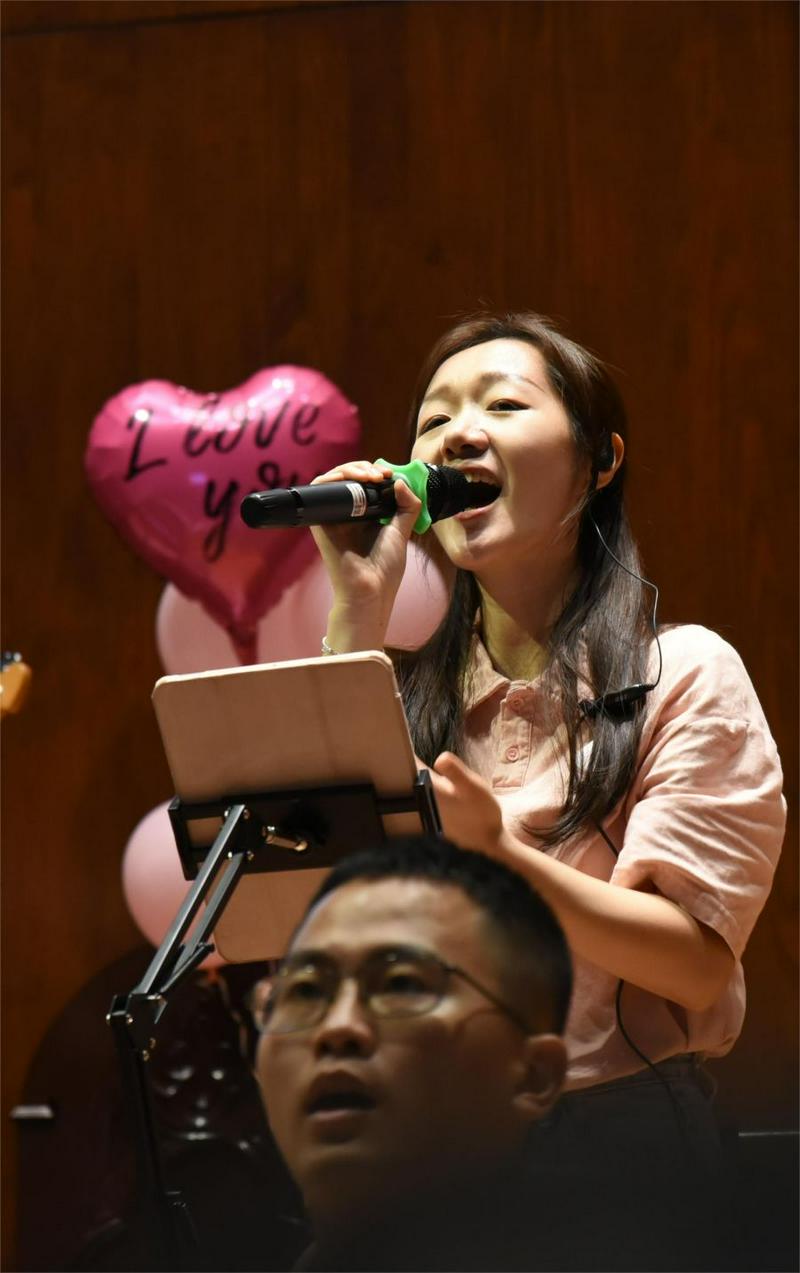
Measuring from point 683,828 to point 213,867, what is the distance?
426 mm

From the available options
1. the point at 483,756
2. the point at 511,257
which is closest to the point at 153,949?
the point at 511,257

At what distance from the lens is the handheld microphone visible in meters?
1.22

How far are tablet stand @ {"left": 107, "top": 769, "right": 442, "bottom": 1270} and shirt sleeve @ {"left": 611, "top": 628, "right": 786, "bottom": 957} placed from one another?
32cm

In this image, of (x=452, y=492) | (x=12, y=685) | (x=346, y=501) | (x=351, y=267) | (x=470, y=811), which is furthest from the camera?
(x=351, y=267)

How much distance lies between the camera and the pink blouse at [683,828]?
49.7 inches

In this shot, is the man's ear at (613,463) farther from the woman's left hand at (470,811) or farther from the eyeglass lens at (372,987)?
the eyeglass lens at (372,987)

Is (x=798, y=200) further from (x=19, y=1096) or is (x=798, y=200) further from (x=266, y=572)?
(x=19, y=1096)

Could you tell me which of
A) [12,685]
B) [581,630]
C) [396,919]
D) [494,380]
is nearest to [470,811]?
[396,919]

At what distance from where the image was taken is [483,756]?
4.81 ft

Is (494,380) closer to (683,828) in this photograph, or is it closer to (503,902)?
(683,828)

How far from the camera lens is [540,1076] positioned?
73 cm

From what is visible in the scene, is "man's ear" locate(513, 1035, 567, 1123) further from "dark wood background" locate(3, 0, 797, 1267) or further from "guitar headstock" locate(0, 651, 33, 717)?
"dark wood background" locate(3, 0, 797, 1267)

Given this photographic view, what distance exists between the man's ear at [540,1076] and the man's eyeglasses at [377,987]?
0.01 meters

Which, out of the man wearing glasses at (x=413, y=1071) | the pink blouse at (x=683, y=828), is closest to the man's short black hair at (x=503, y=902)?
the man wearing glasses at (x=413, y=1071)
